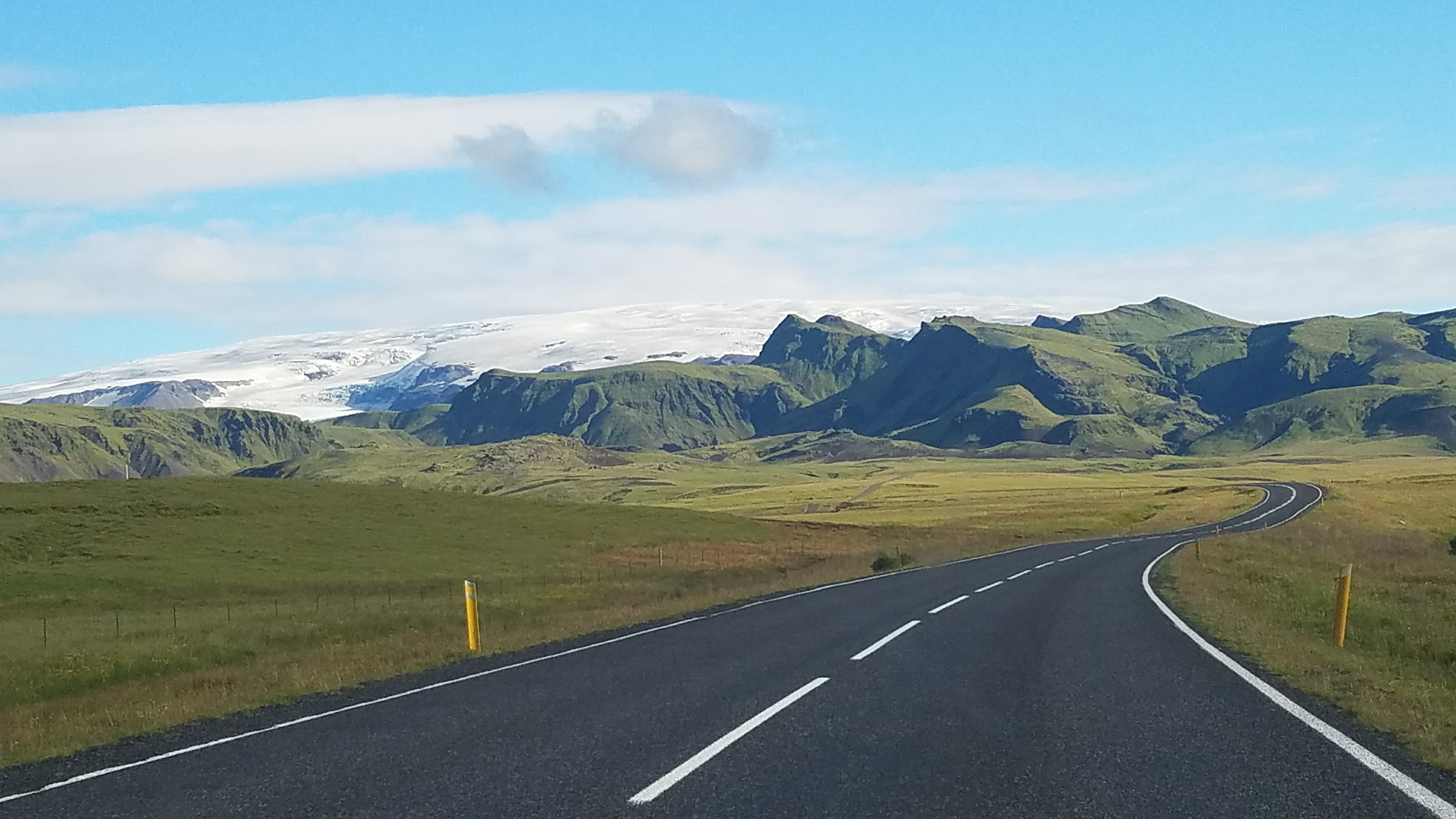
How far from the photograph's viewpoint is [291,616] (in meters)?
44.2

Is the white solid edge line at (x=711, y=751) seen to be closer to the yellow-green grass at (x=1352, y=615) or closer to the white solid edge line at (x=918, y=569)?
the yellow-green grass at (x=1352, y=615)

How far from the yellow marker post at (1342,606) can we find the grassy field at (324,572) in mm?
14806

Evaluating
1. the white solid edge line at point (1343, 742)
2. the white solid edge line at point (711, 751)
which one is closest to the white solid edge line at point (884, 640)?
the white solid edge line at point (711, 751)

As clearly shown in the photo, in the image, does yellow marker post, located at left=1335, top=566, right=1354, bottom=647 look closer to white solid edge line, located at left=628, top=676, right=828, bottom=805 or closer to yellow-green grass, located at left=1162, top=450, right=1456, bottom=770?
yellow-green grass, located at left=1162, top=450, right=1456, bottom=770

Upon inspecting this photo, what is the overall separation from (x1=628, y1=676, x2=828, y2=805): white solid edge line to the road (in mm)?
42

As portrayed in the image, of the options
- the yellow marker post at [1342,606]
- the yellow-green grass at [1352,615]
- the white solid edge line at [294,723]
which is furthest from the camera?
the yellow marker post at [1342,606]

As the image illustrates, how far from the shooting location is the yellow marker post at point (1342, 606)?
21344 mm

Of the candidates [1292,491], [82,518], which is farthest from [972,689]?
[1292,491]

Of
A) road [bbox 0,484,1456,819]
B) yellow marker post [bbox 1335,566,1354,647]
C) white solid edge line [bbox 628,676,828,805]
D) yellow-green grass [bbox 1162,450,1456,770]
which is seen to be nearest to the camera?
road [bbox 0,484,1456,819]

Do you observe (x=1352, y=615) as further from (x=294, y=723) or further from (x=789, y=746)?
(x=294, y=723)

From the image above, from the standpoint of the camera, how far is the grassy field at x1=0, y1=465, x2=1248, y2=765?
2347 centimetres

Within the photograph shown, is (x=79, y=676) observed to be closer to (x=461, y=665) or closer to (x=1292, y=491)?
(x=461, y=665)

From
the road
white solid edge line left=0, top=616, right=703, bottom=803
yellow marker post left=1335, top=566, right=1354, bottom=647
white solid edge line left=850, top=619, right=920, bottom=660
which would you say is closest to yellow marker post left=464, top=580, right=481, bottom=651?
white solid edge line left=0, top=616, right=703, bottom=803

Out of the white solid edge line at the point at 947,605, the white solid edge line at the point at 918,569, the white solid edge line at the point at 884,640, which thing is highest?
the white solid edge line at the point at 884,640
